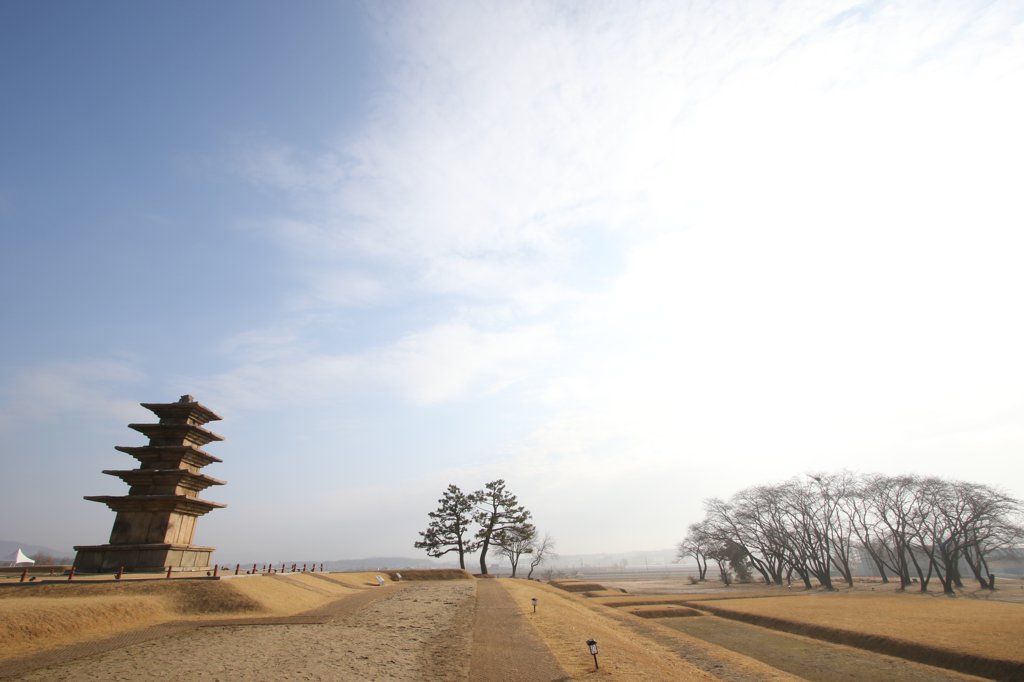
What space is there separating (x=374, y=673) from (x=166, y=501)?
2491cm

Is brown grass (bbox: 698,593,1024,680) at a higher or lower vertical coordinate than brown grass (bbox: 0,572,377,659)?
lower

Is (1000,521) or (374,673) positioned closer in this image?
(374,673)

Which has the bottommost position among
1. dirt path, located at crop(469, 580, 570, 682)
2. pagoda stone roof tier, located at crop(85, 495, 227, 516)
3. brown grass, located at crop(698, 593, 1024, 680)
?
brown grass, located at crop(698, 593, 1024, 680)

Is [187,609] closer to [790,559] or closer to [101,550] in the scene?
[101,550]

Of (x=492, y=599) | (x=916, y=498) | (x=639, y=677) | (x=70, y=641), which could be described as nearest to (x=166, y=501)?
(x=70, y=641)

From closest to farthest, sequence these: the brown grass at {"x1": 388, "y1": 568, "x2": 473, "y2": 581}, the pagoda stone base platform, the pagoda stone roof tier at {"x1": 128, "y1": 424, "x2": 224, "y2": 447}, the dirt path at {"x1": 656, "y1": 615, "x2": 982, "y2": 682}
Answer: the dirt path at {"x1": 656, "y1": 615, "x2": 982, "y2": 682}
the pagoda stone base platform
the pagoda stone roof tier at {"x1": 128, "y1": 424, "x2": 224, "y2": 447}
the brown grass at {"x1": 388, "y1": 568, "x2": 473, "y2": 581}

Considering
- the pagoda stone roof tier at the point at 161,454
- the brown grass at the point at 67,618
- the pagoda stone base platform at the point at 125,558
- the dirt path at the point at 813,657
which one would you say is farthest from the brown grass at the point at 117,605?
the dirt path at the point at 813,657

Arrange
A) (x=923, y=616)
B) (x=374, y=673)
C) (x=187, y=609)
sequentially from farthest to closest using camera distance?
(x=923, y=616) < (x=187, y=609) < (x=374, y=673)

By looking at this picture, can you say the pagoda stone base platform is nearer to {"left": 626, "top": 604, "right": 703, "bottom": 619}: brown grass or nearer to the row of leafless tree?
{"left": 626, "top": 604, "right": 703, "bottom": 619}: brown grass

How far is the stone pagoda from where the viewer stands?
2995 centimetres

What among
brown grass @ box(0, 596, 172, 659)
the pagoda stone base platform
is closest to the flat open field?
brown grass @ box(0, 596, 172, 659)

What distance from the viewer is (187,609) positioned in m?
22.9

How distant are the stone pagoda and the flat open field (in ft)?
22.4

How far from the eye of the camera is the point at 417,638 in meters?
19.8
